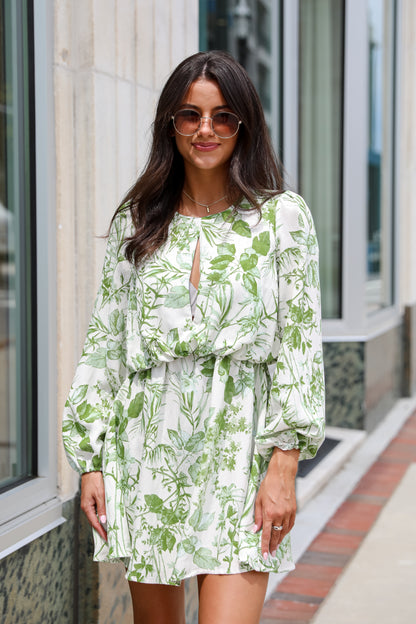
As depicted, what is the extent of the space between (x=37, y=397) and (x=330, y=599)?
174 cm

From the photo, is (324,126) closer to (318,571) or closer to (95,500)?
(318,571)

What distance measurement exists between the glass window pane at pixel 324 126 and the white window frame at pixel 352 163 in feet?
0.25

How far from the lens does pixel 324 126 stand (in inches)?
282

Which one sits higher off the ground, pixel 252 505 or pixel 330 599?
pixel 252 505

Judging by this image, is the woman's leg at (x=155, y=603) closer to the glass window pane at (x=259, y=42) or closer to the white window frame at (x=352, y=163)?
the glass window pane at (x=259, y=42)

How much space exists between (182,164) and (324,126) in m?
5.12

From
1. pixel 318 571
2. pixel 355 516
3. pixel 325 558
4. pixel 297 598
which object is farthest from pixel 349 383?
pixel 297 598

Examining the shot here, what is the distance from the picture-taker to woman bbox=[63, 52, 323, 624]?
2.02 meters

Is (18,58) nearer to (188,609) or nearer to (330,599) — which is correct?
(188,609)

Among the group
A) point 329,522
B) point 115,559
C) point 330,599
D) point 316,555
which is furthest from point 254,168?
point 329,522

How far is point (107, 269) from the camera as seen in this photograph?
223cm

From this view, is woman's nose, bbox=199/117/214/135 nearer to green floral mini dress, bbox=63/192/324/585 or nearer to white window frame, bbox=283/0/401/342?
green floral mini dress, bbox=63/192/324/585

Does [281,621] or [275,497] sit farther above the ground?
[275,497]

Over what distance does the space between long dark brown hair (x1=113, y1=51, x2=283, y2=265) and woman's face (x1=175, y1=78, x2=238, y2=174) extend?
0.6 inches
